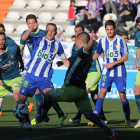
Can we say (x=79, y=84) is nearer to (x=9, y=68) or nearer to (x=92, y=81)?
(x=92, y=81)

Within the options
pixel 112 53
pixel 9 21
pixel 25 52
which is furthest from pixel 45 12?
pixel 112 53

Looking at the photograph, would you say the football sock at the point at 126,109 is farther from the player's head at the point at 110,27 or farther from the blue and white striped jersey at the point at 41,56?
the blue and white striped jersey at the point at 41,56

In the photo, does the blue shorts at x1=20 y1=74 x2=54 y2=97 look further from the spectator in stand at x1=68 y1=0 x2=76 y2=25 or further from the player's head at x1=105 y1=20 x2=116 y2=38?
the spectator in stand at x1=68 y1=0 x2=76 y2=25

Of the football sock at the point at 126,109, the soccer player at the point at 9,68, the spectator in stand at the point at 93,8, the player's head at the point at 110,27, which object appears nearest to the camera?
the player's head at the point at 110,27

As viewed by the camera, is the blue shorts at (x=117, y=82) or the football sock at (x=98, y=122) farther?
the blue shorts at (x=117, y=82)

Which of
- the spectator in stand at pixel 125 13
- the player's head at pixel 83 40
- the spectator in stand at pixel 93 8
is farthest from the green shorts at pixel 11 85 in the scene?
the spectator in stand at pixel 93 8

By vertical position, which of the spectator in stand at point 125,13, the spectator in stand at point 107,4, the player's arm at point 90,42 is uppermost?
the spectator in stand at point 107,4

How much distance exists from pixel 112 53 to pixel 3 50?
7.43 ft

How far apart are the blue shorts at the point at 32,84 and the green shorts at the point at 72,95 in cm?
104

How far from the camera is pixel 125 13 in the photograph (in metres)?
18.2

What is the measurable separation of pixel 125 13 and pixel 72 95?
1262 cm

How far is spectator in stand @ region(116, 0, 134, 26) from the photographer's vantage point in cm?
1788

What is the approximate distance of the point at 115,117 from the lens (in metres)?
9.80

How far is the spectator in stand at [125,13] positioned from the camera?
58.6 feet
